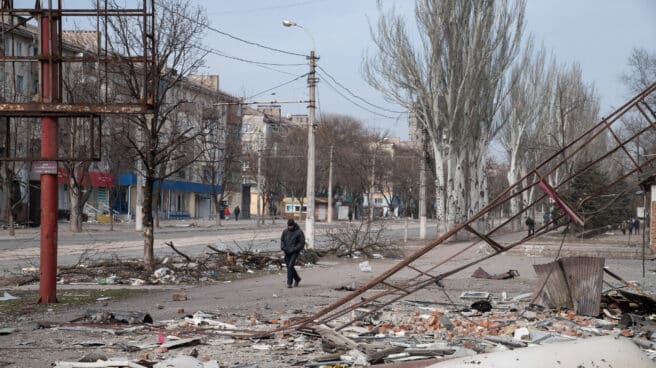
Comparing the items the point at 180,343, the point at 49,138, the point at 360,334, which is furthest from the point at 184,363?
the point at 49,138

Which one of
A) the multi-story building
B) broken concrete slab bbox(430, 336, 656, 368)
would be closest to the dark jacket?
the multi-story building

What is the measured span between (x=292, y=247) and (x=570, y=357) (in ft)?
43.1

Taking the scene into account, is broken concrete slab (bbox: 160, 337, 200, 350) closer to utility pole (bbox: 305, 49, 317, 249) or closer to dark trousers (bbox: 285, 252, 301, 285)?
dark trousers (bbox: 285, 252, 301, 285)

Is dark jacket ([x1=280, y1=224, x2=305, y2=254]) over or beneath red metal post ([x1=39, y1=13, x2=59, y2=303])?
beneath

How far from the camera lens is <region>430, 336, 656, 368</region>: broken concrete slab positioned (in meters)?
6.90

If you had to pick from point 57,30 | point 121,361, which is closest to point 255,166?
point 57,30

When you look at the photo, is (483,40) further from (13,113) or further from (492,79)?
(13,113)

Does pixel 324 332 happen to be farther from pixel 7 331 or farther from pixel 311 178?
pixel 311 178

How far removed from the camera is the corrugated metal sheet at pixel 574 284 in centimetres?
1248

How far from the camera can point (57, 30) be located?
14359 mm

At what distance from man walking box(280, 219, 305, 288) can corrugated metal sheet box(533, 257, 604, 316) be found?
7162 millimetres

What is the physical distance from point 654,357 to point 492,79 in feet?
127

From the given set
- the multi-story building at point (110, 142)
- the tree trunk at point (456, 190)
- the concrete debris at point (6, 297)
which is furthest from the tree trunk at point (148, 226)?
the tree trunk at point (456, 190)

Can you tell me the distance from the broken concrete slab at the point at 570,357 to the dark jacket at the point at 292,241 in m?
12.6
